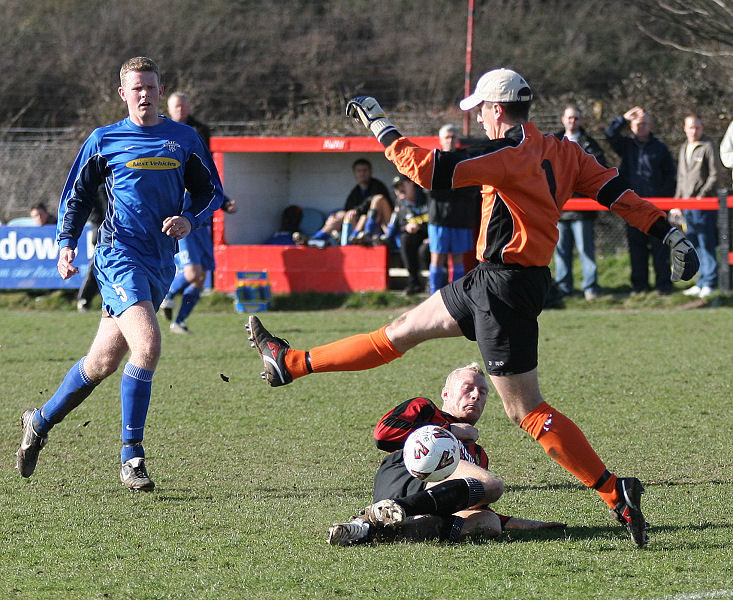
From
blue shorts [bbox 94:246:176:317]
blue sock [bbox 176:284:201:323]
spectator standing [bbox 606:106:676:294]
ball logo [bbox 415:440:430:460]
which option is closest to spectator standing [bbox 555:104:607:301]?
spectator standing [bbox 606:106:676:294]

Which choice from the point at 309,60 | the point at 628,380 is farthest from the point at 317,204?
the point at 309,60

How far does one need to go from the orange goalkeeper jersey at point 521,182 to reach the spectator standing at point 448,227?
798 cm

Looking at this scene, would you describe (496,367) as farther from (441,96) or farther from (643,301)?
(441,96)

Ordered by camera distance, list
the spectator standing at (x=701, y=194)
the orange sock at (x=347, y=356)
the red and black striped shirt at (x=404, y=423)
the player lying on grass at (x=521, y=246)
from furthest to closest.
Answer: the spectator standing at (x=701, y=194) < the orange sock at (x=347, y=356) < the red and black striped shirt at (x=404, y=423) < the player lying on grass at (x=521, y=246)

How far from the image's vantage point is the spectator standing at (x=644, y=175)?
13.6m

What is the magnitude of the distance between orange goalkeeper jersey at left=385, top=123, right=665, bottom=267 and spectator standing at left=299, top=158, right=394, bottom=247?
32.3ft

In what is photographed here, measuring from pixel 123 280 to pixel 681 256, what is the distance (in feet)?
8.85

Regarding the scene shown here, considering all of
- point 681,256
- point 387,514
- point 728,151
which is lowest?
point 387,514

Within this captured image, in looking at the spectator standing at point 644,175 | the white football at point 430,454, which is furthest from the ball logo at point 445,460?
the spectator standing at point 644,175

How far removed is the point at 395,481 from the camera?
4805 millimetres

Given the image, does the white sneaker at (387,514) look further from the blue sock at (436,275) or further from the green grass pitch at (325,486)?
the blue sock at (436,275)

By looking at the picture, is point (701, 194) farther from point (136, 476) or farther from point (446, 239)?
point (136, 476)

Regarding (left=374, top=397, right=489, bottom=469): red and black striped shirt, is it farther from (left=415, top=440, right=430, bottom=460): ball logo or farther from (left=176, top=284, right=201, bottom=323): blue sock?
(left=176, top=284, right=201, bottom=323): blue sock

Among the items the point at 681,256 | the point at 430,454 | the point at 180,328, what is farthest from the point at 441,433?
the point at 180,328
